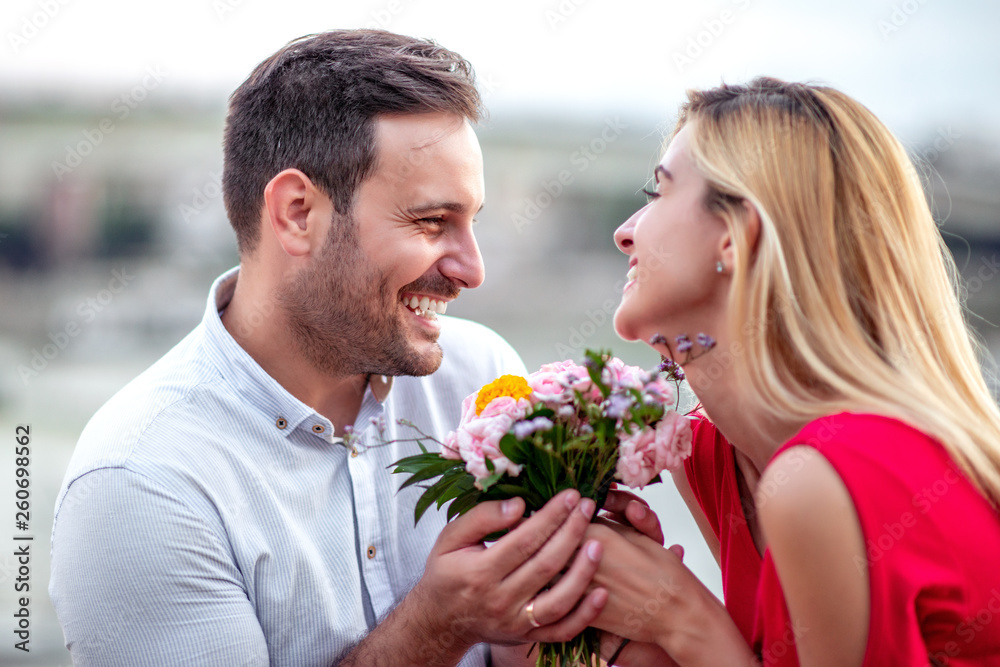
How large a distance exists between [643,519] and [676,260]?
23.6 inches

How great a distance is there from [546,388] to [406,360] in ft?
2.27

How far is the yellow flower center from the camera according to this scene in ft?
5.56

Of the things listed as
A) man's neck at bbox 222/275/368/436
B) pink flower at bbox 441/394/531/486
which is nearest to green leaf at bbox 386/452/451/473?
pink flower at bbox 441/394/531/486

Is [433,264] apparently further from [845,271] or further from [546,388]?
[845,271]

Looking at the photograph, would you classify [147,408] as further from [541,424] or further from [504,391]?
[541,424]

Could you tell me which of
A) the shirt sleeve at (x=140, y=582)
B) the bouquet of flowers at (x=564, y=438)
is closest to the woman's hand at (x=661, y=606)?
the bouquet of flowers at (x=564, y=438)

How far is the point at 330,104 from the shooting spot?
2225 millimetres

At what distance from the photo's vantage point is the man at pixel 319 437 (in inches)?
69.9

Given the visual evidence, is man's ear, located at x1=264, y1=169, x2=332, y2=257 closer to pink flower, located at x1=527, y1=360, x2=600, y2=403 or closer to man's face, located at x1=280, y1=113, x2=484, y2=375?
man's face, located at x1=280, y1=113, x2=484, y2=375

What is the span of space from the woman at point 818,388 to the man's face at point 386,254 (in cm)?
63

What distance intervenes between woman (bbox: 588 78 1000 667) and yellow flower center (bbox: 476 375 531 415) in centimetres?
30

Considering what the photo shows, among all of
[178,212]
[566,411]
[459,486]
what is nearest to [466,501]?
[459,486]

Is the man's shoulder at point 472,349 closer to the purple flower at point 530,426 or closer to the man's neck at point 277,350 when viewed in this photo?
the man's neck at point 277,350

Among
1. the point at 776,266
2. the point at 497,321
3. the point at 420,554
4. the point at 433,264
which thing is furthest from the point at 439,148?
the point at 497,321
